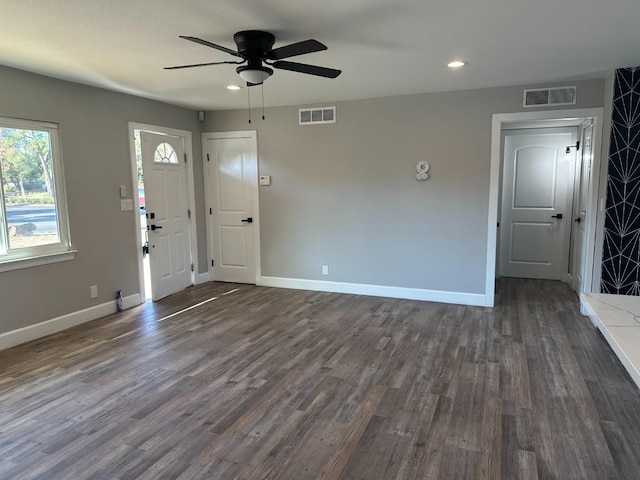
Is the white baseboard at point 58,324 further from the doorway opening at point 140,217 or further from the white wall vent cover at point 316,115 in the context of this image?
the white wall vent cover at point 316,115

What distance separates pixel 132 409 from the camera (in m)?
2.73

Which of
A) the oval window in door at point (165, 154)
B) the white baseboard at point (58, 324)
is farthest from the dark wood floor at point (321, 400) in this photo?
the oval window in door at point (165, 154)

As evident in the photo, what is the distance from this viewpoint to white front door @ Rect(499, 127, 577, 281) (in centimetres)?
600

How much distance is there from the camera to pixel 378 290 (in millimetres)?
5434

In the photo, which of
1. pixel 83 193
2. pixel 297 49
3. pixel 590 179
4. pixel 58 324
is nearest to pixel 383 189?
pixel 590 179

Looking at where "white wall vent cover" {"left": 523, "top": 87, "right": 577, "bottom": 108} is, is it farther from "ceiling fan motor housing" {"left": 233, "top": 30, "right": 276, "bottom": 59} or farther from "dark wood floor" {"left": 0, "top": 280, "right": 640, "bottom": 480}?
"ceiling fan motor housing" {"left": 233, "top": 30, "right": 276, "bottom": 59}

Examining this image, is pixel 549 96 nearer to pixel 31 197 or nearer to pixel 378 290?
pixel 378 290

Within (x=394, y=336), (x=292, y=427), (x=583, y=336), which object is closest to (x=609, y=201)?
(x=583, y=336)

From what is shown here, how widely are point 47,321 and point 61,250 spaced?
2.35 ft

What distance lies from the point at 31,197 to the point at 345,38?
3.28m

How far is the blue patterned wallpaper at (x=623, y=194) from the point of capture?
395 centimetres

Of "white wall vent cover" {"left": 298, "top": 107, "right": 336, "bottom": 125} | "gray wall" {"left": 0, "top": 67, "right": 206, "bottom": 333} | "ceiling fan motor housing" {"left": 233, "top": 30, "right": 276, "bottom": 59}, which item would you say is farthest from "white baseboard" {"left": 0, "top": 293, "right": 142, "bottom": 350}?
"ceiling fan motor housing" {"left": 233, "top": 30, "right": 276, "bottom": 59}

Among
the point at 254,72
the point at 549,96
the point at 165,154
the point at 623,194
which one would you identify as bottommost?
the point at 623,194

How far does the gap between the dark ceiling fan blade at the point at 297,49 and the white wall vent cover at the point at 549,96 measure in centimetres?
303
